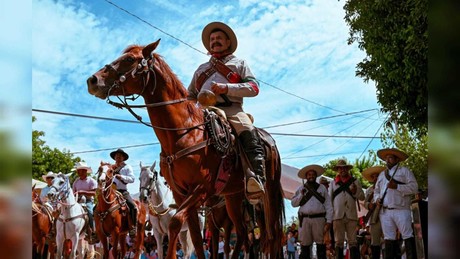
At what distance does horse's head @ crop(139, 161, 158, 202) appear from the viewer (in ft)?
45.3

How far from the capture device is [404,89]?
1145 centimetres

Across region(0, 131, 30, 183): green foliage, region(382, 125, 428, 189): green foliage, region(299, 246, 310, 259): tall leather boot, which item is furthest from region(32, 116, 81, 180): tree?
region(0, 131, 30, 183): green foliage

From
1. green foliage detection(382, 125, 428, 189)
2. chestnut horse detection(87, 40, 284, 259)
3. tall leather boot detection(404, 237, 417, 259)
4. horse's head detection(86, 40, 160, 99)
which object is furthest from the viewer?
green foliage detection(382, 125, 428, 189)

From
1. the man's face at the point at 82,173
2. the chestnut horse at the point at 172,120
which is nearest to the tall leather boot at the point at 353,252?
the chestnut horse at the point at 172,120

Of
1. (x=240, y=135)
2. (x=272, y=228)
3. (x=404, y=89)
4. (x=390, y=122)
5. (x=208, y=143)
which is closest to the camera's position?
(x=208, y=143)

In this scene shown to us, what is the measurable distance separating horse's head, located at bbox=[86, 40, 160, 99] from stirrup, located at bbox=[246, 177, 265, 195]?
5.84 feet

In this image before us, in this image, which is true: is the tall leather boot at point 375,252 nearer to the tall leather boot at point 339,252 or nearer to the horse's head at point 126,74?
the tall leather boot at point 339,252

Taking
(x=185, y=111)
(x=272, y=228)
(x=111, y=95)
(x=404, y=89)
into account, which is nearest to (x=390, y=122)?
(x=404, y=89)

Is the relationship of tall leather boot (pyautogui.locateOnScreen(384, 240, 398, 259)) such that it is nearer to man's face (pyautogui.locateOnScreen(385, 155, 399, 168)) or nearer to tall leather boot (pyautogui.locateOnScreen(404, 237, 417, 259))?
tall leather boot (pyautogui.locateOnScreen(404, 237, 417, 259))

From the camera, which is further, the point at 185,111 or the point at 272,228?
the point at 272,228

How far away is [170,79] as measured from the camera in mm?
6672

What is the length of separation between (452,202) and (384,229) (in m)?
10.0

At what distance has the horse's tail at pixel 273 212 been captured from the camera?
823cm

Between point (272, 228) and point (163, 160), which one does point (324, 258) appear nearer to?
Result: point (272, 228)
